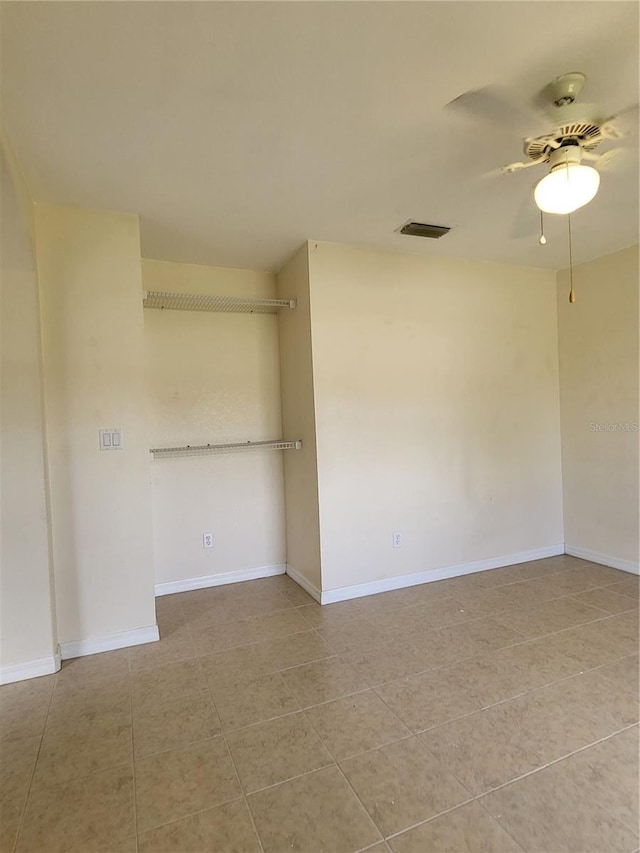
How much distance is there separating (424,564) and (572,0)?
3.15 meters

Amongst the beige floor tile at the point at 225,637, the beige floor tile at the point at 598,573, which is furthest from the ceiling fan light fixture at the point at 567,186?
the beige floor tile at the point at 598,573

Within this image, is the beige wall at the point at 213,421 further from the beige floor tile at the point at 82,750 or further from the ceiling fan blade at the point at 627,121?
the ceiling fan blade at the point at 627,121

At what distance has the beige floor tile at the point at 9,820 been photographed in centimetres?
138

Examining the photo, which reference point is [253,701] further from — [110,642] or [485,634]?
[485,634]

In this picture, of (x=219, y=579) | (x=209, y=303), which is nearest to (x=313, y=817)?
(x=219, y=579)

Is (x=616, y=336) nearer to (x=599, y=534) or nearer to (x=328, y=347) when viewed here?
(x=599, y=534)

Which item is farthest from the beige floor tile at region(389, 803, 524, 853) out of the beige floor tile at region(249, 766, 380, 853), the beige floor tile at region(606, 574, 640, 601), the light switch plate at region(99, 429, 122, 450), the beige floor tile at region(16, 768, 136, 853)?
the beige floor tile at region(606, 574, 640, 601)

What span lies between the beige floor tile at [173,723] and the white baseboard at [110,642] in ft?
2.01

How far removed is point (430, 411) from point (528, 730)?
2.12 meters

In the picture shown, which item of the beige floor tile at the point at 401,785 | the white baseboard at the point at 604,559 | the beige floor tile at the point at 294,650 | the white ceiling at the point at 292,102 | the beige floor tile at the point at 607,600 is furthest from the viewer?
the white baseboard at the point at 604,559

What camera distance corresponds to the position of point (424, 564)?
342 centimetres

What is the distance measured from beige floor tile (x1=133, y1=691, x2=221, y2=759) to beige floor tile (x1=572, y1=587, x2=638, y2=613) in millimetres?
2494

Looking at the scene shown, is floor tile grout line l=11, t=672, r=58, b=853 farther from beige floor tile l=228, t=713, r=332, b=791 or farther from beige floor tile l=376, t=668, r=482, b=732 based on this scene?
beige floor tile l=376, t=668, r=482, b=732

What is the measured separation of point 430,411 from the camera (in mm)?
3424
